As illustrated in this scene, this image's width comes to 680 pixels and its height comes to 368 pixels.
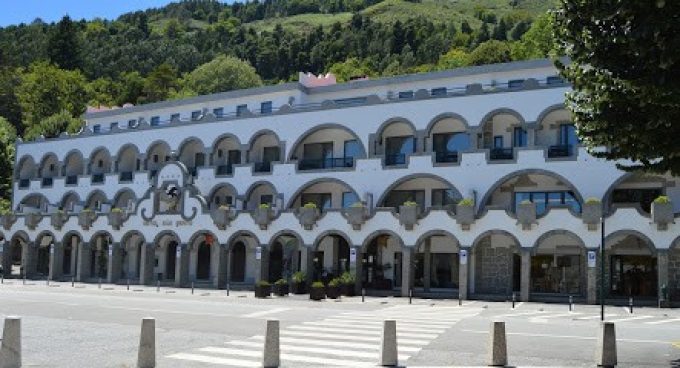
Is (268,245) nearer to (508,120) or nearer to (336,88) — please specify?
(336,88)

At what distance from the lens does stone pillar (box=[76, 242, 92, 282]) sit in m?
54.3

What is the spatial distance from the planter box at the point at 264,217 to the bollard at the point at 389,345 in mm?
32404

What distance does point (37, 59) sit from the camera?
123000 millimetres

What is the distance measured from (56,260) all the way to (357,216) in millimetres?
27127

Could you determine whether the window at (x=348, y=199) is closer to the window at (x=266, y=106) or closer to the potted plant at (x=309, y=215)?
the potted plant at (x=309, y=215)

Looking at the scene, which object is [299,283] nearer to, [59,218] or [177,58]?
[59,218]

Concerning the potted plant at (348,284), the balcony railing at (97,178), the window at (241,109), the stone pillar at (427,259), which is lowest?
the potted plant at (348,284)

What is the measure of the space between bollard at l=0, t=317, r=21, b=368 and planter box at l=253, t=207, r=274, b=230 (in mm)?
33750

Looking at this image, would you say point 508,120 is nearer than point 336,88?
Yes

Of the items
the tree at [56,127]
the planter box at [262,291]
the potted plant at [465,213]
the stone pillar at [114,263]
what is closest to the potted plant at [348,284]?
the planter box at [262,291]

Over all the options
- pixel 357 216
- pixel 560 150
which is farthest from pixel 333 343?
pixel 560 150

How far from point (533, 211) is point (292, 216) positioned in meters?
15.1

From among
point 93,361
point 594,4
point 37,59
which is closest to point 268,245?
point 93,361

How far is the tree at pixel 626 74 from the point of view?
11.9m
